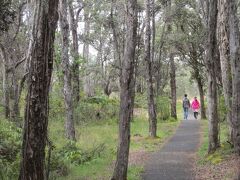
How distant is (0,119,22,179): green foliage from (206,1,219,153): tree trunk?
6643 millimetres

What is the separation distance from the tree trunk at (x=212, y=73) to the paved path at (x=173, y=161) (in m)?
1.16

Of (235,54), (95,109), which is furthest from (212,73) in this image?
(95,109)

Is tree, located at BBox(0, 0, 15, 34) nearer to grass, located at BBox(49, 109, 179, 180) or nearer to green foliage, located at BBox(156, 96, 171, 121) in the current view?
grass, located at BBox(49, 109, 179, 180)

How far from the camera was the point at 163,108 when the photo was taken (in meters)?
34.8

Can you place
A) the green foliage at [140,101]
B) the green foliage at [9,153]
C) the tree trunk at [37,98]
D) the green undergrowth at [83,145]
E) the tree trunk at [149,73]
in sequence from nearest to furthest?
1. the tree trunk at [37,98]
2. the green foliage at [9,153]
3. the green undergrowth at [83,145]
4. the tree trunk at [149,73]
5. the green foliage at [140,101]

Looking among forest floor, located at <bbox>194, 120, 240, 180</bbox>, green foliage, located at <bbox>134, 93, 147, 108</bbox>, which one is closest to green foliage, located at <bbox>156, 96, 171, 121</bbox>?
green foliage, located at <bbox>134, 93, 147, 108</bbox>

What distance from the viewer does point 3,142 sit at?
11.2 m

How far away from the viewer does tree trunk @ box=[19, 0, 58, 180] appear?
Answer: 278 inches

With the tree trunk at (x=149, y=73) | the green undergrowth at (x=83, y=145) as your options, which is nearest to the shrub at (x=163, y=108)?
the green undergrowth at (x=83, y=145)

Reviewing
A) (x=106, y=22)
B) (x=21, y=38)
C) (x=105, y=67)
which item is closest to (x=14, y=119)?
(x=21, y=38)

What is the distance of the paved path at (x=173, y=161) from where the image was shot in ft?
40.7

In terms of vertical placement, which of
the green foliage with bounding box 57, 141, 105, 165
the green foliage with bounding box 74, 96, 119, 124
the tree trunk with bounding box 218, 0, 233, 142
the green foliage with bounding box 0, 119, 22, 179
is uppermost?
the tree trunk with bounding box 218, 0, 233, 142

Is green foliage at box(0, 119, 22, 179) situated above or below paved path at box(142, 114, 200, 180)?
above

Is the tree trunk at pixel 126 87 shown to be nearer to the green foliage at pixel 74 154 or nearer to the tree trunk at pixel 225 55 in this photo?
the green foliage at pixel 74 154
